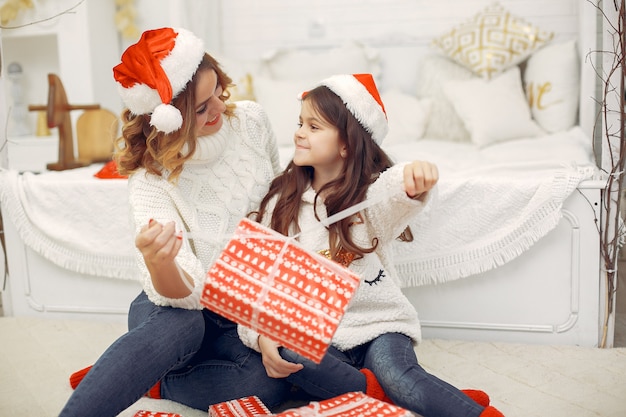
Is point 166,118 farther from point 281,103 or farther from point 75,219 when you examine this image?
point 281,103

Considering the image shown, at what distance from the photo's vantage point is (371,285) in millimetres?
1396

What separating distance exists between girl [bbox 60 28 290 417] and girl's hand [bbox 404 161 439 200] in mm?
406

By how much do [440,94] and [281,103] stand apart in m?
0.60

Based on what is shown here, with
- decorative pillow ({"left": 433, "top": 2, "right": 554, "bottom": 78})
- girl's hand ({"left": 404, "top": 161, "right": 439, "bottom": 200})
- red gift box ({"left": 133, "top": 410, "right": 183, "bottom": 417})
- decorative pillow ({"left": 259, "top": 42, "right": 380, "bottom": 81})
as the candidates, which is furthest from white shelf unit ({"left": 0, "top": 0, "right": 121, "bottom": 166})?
girl's hand ({"left": 404, "top": 161, "right": 439, "bottom": 200})

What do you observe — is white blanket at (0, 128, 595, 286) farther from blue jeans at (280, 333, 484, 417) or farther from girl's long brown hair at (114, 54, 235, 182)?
girl's long brown hair at (114, 54, 235, 182)

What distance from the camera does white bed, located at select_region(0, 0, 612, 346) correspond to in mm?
1662

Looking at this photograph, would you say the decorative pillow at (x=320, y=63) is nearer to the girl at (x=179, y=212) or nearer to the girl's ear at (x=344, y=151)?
the girl at (x=179, y=212)

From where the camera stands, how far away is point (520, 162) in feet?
5.94

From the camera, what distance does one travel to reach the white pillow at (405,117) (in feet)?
8.03

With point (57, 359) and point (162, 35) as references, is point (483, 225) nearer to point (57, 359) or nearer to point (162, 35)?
point (162, 35)

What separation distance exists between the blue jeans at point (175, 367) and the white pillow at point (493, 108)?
1.24 m

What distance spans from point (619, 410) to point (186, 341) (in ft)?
2.89

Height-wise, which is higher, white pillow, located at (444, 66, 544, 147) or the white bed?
white pillow, located at (444, 66, 544, 147)

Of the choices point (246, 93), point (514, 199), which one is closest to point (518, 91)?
point (514, 199)
